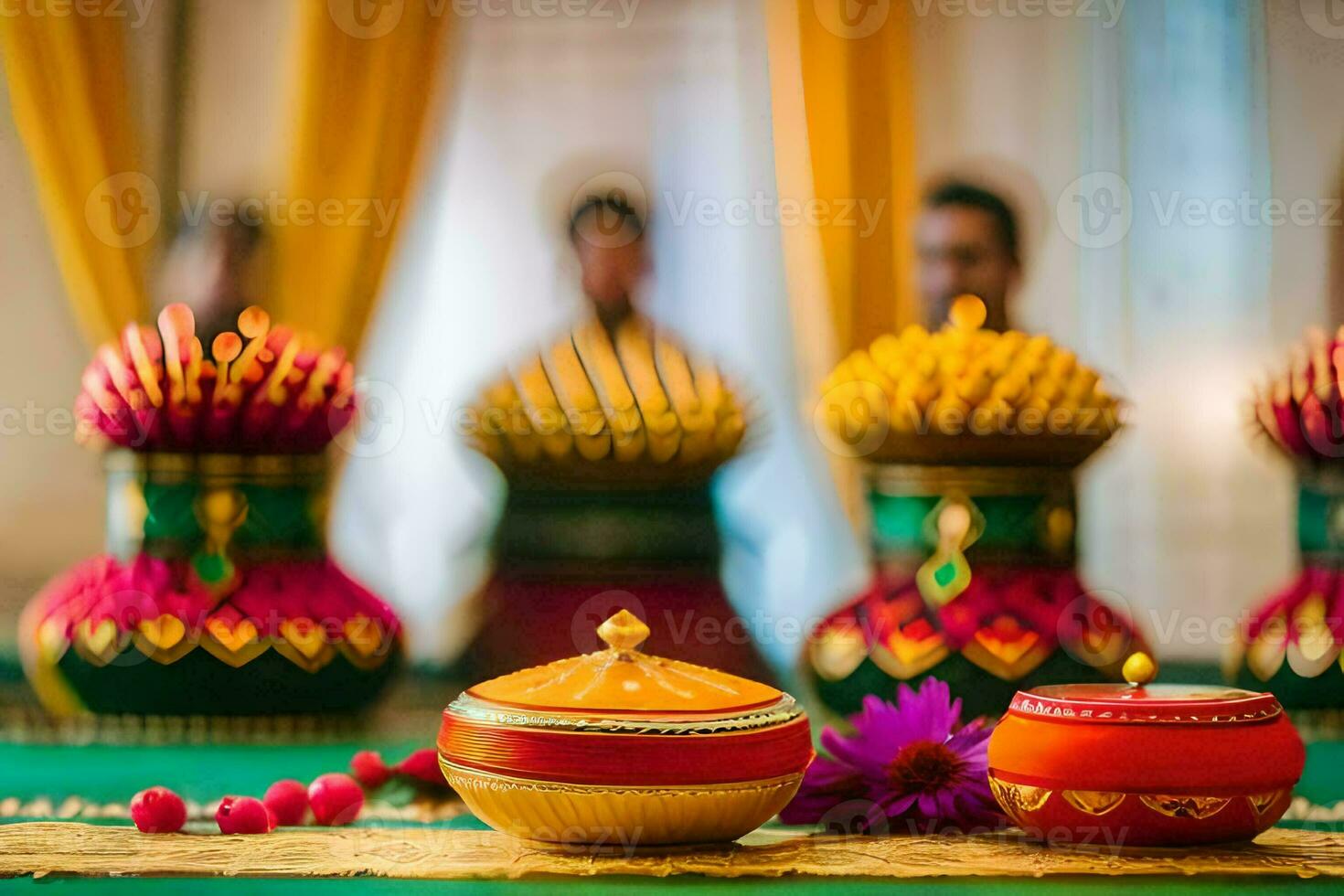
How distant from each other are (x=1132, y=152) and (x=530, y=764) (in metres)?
1.27

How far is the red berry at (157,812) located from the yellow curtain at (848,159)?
3.31 ft

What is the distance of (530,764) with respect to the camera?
84 cm

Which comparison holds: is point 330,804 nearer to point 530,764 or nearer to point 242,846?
point 242,846

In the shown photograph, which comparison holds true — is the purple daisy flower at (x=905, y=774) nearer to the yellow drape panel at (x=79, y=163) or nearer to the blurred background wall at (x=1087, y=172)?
the blurred background wall at (x=1087, y=172)

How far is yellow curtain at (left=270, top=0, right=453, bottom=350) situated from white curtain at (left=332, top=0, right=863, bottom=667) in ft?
0.13

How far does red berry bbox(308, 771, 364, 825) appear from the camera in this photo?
3.26 feet

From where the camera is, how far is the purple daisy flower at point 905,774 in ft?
3.10

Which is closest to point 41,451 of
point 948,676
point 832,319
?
point 832,319

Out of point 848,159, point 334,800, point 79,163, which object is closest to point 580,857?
point 334,800

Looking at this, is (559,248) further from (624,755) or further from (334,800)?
(624,755)

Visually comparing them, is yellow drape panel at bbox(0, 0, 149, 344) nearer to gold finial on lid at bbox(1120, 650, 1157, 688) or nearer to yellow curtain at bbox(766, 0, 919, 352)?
yellow curtain at bbox(766, 0, 919, 352)

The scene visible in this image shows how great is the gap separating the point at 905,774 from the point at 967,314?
56 cm

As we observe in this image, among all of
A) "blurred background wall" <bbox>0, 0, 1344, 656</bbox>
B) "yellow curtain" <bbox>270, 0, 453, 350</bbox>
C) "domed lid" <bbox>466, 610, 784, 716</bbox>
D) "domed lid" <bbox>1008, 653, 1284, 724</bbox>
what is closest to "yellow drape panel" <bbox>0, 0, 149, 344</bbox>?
"blurred background wall" <bbox>0, 0, 1344, 656</bbox>

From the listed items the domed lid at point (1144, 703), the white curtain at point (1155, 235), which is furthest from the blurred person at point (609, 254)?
the domed lid at point (1144, 703)
